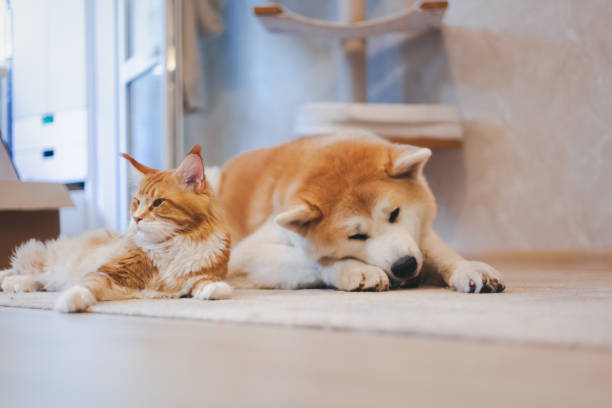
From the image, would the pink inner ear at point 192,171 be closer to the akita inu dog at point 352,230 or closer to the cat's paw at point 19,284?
the akita inu dog at point 352,230

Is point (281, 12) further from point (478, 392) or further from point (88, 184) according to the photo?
point (478, 392)

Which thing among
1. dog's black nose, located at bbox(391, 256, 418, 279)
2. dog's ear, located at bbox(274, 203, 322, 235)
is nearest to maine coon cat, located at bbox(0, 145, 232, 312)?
dog's ear, located at bbox(274, 203, 322, 235)

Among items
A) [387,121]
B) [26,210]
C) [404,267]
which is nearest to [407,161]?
[404,267]

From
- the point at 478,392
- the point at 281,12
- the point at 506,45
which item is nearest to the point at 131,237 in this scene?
the point at 478,392

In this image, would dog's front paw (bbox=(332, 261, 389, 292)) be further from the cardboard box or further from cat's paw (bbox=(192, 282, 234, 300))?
the cardboard box

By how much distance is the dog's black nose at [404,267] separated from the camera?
1230 millimetres

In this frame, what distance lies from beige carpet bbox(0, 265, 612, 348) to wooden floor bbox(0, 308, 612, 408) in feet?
0.12

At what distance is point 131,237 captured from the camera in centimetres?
116

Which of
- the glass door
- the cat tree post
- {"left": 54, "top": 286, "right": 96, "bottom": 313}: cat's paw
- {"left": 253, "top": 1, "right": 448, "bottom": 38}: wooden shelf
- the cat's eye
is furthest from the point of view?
the cat tree post

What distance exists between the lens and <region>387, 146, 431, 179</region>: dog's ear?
51.9 inches

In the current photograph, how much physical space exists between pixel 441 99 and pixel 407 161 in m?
1.75

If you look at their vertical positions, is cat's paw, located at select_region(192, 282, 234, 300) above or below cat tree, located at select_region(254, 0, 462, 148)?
below

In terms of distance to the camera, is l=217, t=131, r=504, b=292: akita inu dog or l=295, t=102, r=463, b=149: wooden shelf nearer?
l=217, t=131, r=504, b=292: akita inu dog

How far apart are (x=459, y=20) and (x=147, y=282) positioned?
2455 mm
